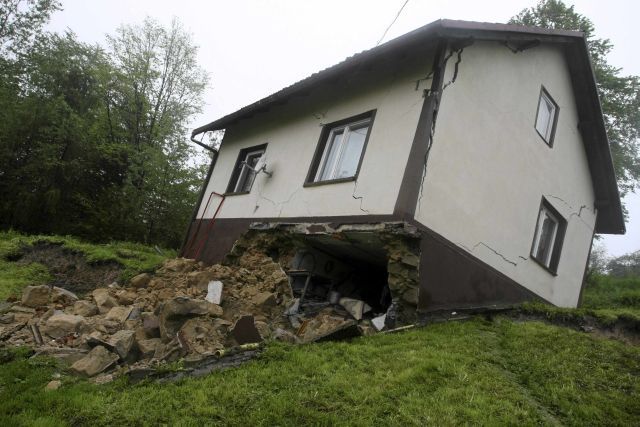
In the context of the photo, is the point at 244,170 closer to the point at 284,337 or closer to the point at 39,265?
the point at 39,265

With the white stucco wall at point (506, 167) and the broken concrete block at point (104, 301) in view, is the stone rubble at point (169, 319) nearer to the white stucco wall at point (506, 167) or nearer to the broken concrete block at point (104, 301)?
the broken concrete block at point (104, 301)

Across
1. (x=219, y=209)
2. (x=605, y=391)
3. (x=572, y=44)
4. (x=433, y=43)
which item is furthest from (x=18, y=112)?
(x=605, y=391)

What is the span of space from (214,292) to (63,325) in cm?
233

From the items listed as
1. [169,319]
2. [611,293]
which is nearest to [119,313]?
[169,319]

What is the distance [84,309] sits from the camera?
7.29 metres

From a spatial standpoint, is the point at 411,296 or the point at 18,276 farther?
the point at 18,276

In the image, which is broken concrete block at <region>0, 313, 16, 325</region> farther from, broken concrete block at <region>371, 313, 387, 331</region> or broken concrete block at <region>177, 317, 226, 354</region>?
broken concrete block at <region>371, 313, 387, 331</region>

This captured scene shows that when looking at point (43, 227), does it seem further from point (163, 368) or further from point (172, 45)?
point (163, 368)

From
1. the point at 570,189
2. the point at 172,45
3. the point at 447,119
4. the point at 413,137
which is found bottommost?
the point at 413,137

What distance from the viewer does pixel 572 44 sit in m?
10.3

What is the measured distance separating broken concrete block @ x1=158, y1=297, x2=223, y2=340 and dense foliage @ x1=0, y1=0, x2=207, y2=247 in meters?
14.2

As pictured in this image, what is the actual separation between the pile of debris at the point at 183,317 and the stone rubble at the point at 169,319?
1 cm

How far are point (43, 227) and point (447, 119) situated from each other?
735 inches

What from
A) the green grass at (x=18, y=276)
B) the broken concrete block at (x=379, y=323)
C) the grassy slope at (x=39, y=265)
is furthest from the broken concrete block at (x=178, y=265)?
the broken concrete block at (x=379, y=323)
